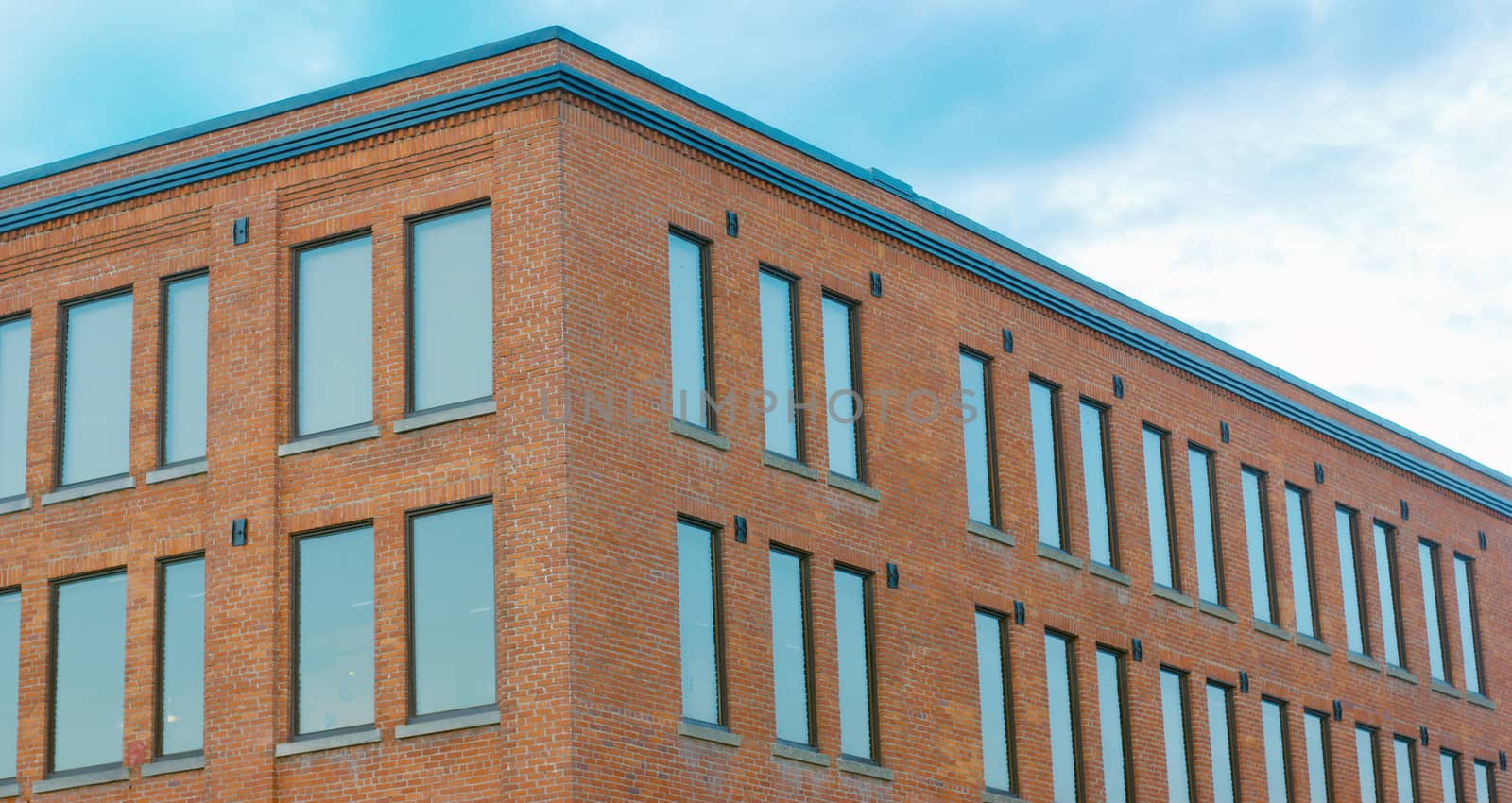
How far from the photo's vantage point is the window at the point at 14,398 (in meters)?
31.2

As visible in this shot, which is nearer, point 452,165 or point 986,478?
point 452,165

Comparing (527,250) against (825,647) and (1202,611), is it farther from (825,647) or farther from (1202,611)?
(1202,611)

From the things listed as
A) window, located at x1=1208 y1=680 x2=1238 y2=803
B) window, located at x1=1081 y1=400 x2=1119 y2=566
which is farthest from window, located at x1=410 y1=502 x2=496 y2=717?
window, located at x1=1208 y1=680 x2=1238 y2=803

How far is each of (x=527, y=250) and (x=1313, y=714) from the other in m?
18.7

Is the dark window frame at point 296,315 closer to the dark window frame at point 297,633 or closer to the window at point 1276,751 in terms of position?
the dark window frame at point 297,633

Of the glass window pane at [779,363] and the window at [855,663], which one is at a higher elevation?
the glass window pane at [779,363]

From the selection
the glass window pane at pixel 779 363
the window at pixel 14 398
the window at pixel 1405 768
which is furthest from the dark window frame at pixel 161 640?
the window at pixel 1405 768

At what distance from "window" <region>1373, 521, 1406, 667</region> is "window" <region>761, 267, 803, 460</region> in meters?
15.9

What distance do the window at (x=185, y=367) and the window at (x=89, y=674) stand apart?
6.38ft

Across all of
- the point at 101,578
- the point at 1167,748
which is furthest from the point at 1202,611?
the point at 101,578

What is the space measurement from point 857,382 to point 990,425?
3237 millimetres

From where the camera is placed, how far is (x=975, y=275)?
3441cm

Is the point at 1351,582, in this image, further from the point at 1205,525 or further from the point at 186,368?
the point at 186,368

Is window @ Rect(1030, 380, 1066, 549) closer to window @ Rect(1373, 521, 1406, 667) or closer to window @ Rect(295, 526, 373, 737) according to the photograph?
window @ Rect(1373, 521, 1406, 667)
